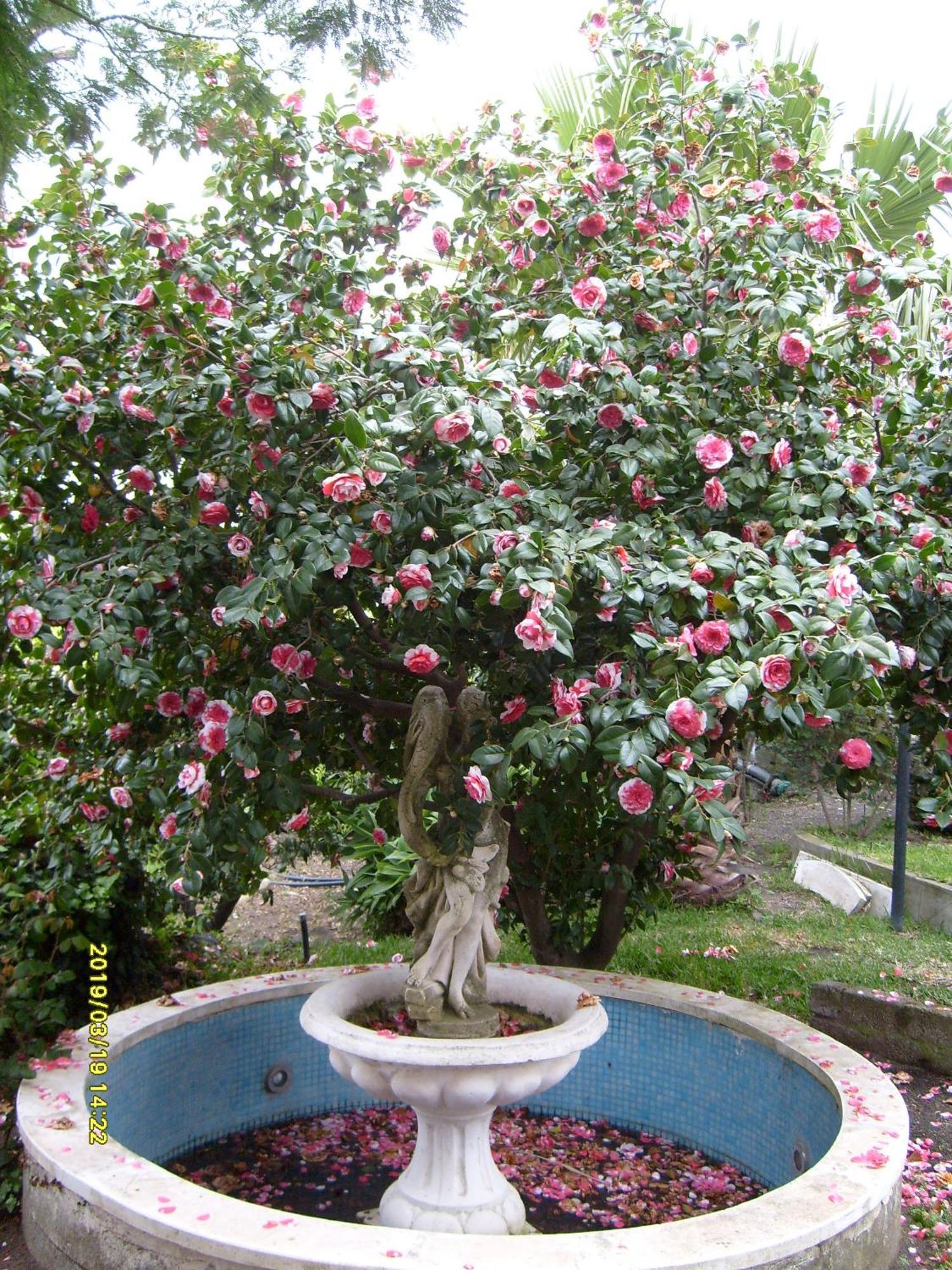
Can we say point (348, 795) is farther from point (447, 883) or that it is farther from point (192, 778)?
point (192, 778)

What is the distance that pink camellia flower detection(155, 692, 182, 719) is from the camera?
10.5 ft

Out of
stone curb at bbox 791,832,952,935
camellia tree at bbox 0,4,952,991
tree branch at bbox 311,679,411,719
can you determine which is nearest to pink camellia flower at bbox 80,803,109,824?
camellia tree at bbox 0,4,952,991

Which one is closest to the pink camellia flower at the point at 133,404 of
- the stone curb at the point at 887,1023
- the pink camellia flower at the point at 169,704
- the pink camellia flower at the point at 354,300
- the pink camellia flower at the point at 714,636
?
the pink camellia flower at the point at 354,300

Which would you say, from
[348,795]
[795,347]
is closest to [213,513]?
[348,795]

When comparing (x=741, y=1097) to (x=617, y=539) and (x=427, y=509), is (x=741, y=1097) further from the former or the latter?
(x=427, y=509)

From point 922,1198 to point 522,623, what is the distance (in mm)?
2438

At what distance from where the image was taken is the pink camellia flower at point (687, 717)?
7.75 ft

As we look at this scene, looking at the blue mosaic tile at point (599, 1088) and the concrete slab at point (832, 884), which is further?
the concrete slab at point (832, 884)

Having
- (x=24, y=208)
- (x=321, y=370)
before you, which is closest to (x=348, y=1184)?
(x=321, y=370)

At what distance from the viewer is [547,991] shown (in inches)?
141

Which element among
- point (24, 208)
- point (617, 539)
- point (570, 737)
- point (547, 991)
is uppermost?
point (24, 208)

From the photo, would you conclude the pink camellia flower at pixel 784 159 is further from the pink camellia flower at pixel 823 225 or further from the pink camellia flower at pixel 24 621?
the pink camellia flower at pixel 24 621

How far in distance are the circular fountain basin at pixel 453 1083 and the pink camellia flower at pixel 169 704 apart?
960mm

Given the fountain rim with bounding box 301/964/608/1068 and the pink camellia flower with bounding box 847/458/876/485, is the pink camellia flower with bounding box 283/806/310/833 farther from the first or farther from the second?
the pink camellia flower with bounding box 847/458/876/485
